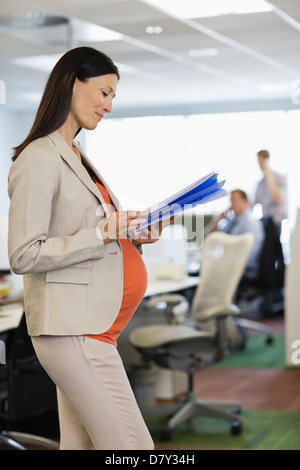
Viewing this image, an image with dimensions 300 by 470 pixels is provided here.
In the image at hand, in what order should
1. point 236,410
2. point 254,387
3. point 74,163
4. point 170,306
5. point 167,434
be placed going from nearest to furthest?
1. point 74,163
2. point 167,434
3. point 236,410
4. point 170,306
5. point 254,387

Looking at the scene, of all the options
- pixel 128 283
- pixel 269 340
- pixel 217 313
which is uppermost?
pixel 128 283

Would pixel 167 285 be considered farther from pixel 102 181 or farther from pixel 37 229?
pixel 37 229

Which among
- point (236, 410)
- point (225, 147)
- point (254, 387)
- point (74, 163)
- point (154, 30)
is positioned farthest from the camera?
point (225, 147)

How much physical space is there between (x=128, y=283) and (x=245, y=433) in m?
2.21

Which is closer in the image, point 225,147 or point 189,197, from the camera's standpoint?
point 189,197

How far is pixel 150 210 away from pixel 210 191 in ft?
0.49

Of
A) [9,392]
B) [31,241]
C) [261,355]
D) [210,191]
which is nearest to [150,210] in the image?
[210,191]

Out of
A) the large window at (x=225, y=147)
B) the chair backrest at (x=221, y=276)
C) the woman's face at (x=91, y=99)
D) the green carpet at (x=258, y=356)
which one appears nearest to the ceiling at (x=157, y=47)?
the large window at (x=225, y=147)

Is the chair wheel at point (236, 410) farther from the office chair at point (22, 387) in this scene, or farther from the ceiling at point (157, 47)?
the ceiling at point (157, 47)

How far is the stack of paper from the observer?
175 centimetres

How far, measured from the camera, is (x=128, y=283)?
6.06ft

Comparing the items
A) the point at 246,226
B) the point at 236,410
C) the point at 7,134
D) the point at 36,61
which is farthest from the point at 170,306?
the point at 36,61

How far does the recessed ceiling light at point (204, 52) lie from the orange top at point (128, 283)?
521 centimetres

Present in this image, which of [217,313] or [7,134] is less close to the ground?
[7,134]
